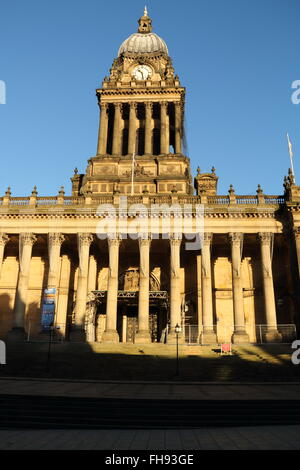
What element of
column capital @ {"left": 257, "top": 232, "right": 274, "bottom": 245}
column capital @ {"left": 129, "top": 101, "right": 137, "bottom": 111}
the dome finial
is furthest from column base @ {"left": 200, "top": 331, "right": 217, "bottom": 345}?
the dome finial

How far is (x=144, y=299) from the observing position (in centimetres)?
3544

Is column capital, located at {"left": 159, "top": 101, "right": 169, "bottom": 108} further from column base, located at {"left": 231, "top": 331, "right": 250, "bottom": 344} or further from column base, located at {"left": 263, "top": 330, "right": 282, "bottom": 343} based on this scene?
column base, located at {"left": 263, "top": 330, "right": 282, "bottom": 343}

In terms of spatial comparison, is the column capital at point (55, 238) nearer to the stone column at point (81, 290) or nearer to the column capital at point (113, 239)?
the stone column at point (81, 290)

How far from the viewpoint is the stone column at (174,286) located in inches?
1361

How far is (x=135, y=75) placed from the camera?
53844 mm

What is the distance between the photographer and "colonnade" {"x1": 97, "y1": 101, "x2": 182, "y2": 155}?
159 feet

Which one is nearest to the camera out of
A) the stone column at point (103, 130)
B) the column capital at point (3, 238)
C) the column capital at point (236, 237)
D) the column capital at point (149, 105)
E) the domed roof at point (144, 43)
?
the column capital at point (236, 237)

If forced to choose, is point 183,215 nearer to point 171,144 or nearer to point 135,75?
point 171,144

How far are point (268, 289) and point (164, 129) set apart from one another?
997 inches

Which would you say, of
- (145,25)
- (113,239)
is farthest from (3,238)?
(145,25)

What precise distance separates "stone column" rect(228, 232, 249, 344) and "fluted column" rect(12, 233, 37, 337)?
66.5ft

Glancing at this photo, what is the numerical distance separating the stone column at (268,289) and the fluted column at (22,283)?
2323cm

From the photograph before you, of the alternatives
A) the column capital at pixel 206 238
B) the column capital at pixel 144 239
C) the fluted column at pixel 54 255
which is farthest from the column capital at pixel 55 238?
the column capital at pixel 206 238
